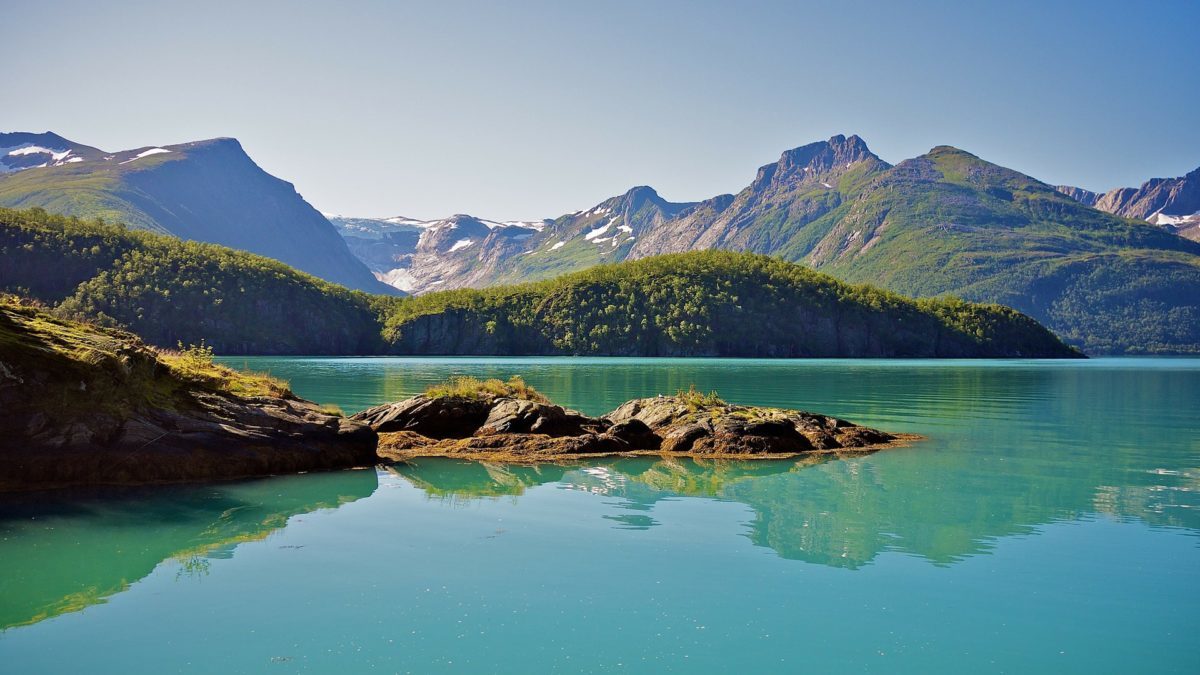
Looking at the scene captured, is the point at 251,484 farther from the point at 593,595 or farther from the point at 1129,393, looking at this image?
the point at 1129,393

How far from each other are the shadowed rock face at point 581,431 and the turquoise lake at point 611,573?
333 centimetres

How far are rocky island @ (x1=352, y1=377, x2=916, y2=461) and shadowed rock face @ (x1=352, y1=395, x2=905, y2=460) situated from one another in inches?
1.4

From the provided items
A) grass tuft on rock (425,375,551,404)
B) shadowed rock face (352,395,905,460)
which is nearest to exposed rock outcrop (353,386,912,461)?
shadowed rock face (352,395,905,460)

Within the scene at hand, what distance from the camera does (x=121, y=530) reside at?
598 inches

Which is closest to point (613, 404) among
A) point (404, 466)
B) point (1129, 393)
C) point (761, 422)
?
point (761, 422)

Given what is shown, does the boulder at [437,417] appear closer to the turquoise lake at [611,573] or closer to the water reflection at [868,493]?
the water reflection at [868,493]

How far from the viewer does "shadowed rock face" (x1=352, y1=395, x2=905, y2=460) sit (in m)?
27.6

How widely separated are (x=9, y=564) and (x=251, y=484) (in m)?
7.54

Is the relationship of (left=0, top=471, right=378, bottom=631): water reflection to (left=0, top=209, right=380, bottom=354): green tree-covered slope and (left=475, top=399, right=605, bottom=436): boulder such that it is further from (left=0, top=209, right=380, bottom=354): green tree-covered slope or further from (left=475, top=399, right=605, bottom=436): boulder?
(left=0, top=209, right=380, bottom=354): green tree-covered slope

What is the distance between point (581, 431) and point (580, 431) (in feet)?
0.12

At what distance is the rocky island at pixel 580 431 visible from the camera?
2752 centimetres

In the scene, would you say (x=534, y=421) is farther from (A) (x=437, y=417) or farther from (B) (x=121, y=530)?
(B) (x=121, y=530)

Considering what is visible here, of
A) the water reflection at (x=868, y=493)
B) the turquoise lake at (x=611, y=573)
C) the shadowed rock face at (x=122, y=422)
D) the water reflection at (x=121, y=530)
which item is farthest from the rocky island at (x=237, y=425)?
the water reflection at (x=868, y=493)

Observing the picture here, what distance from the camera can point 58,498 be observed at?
57.4ft
